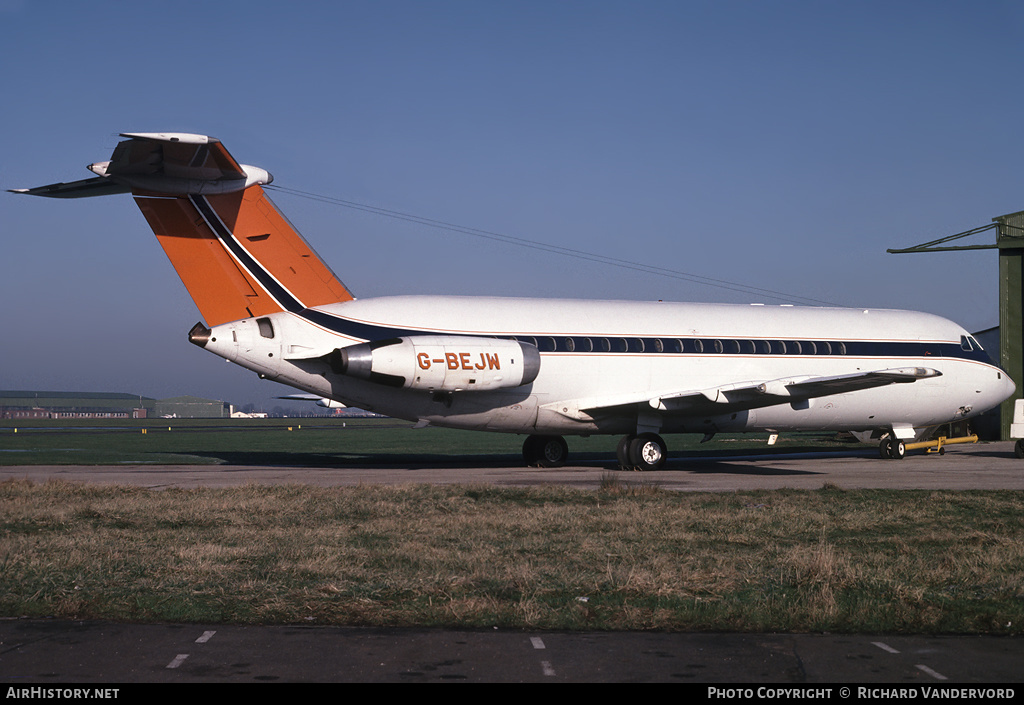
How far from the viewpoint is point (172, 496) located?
1627cm

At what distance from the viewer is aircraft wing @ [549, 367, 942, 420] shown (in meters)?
22.5

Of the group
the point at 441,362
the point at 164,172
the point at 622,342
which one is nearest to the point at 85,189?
the point at 164,172

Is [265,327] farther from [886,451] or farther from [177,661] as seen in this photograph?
[886,451]

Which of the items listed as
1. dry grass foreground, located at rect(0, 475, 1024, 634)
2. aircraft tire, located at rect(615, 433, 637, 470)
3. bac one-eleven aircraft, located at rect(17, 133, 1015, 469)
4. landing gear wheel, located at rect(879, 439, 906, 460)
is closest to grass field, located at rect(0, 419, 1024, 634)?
dry grass foreground, located at rect(0, 475, 1024, 634)

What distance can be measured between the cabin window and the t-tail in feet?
1.06

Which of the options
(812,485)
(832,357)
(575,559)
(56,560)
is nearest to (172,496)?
(56,560)

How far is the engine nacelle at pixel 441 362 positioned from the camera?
20516 mm

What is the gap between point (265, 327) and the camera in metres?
20.7

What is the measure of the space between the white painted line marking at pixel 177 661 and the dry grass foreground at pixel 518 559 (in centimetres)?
123

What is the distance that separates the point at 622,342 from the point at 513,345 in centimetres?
352

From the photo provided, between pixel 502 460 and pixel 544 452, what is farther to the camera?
pixel 502 460

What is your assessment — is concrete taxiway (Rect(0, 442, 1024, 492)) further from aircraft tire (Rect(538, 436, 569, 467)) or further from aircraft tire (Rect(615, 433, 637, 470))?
aircraft tire (Rect(538, 436, 569, 467))

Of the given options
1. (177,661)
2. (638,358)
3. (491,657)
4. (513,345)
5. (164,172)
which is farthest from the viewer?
(638,358)

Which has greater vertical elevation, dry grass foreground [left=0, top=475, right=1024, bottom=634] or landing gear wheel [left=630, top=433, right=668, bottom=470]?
landing gear wheel [left=630, top=433, right=668, bottom=470]
